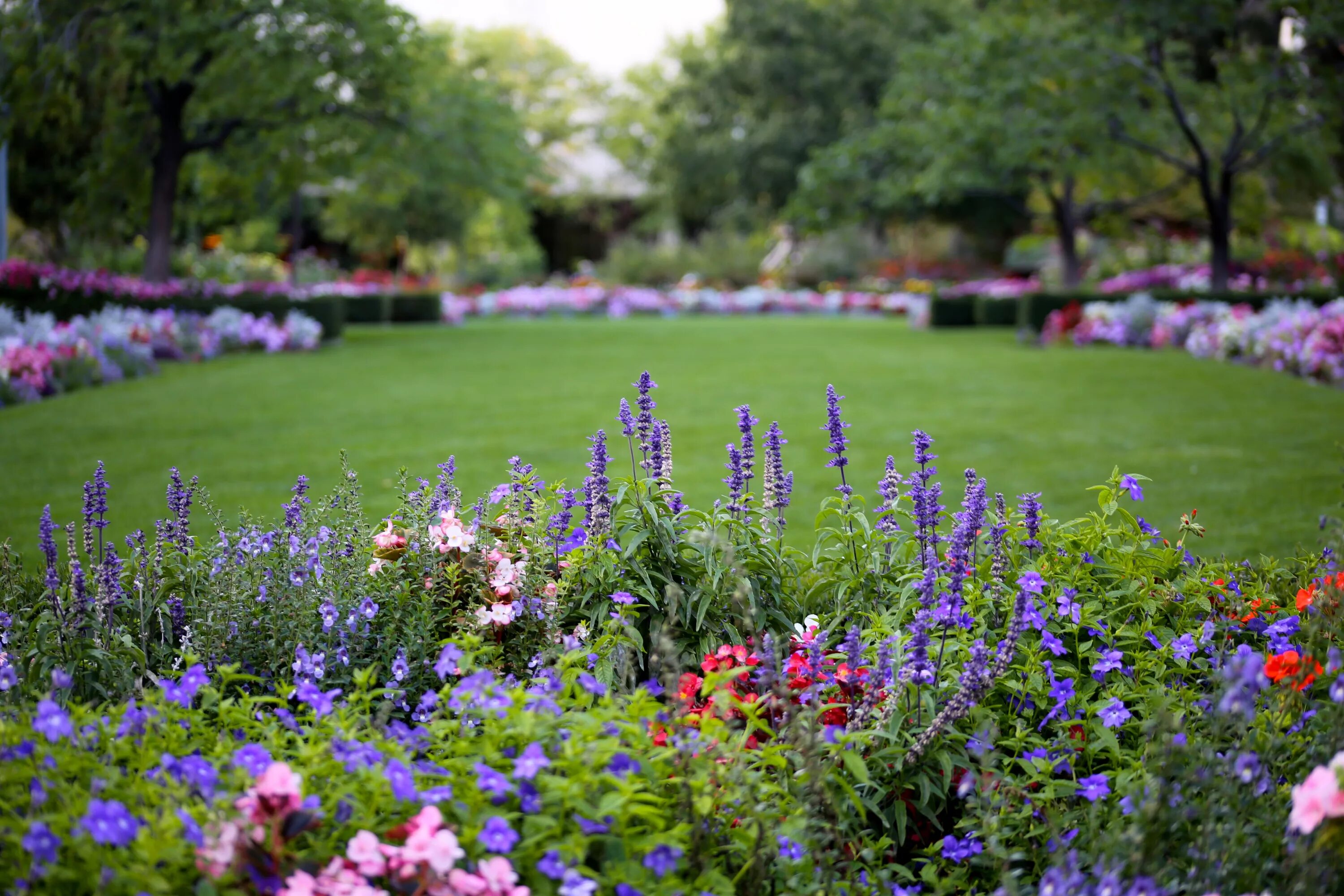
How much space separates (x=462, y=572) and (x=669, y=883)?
1.37 meters

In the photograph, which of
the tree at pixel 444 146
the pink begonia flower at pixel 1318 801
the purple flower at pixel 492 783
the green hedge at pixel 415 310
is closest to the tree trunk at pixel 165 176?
the tree at pixel 444 146

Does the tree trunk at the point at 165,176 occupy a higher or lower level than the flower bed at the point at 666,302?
higher

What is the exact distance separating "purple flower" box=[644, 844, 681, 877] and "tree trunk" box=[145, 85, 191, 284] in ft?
53.3

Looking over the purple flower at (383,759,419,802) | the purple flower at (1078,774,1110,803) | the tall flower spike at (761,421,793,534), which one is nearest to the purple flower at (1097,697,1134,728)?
the purple flower at (1078,774,1110,803)

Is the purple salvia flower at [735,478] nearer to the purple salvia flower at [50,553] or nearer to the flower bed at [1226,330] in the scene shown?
the purple salvia flower at [50,553]

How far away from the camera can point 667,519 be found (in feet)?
9.78

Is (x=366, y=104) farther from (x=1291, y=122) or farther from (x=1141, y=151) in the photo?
(x=1291, y=122)

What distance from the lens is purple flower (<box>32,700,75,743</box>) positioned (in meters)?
1.73

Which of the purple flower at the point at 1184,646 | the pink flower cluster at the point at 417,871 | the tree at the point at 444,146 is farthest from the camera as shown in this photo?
the tree at the point at 444,146

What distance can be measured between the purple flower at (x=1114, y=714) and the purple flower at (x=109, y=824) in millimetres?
1927

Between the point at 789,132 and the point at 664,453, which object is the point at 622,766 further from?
the point at 789,132

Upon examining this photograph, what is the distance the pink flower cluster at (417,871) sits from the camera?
1637 millimetres

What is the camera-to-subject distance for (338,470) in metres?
6.88

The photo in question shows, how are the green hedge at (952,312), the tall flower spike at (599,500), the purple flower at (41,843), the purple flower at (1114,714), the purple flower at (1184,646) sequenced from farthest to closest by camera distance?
1. the green hedge at (952,312)
2. the tall flower spike at (599,500)
3. the purple flower at (1184,646)
4. the purple flower at (1114,714)
5. the purple flower at (41,843)
